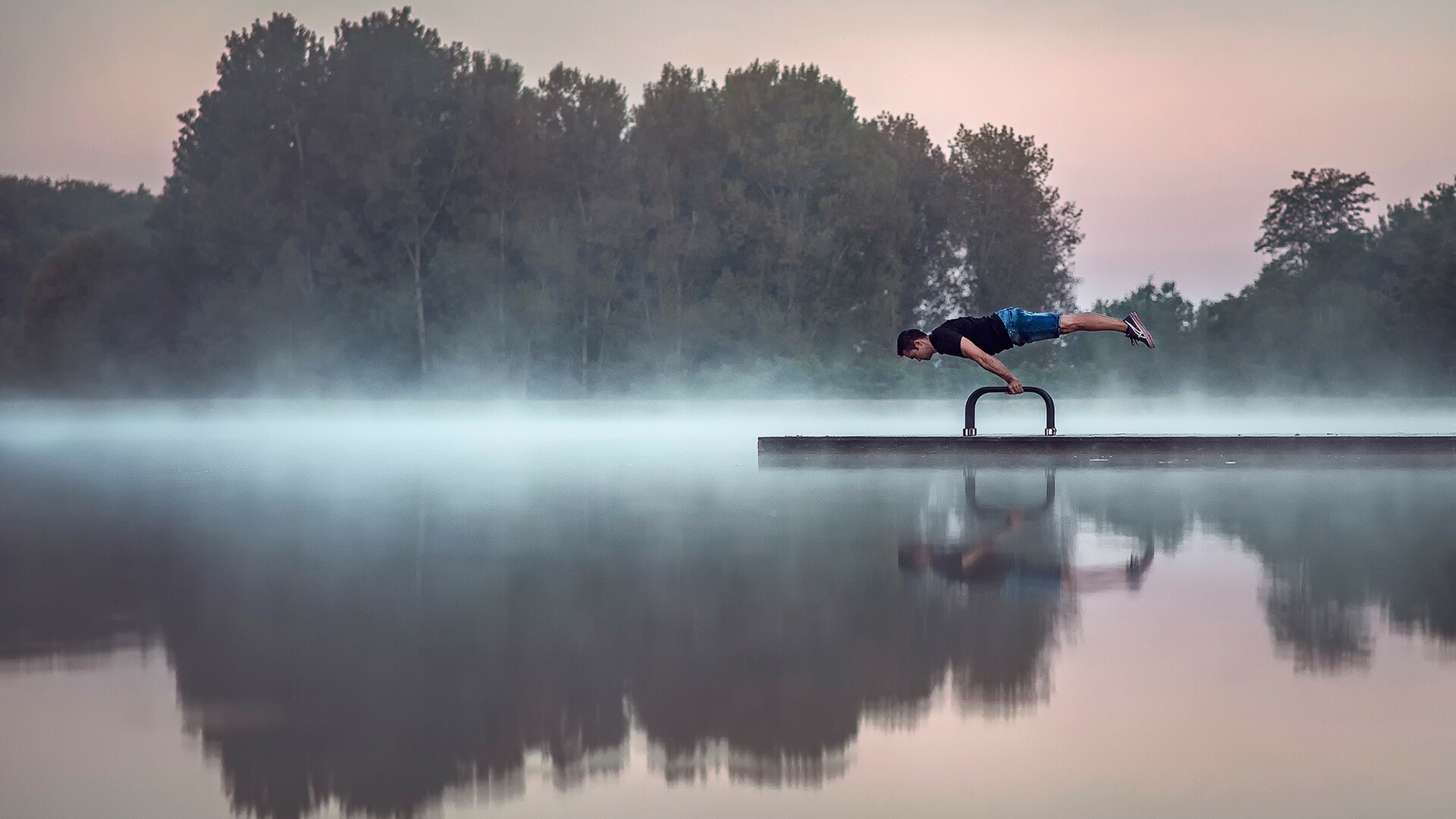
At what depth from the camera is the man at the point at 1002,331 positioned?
47.7 ft

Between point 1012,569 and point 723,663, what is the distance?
257 centimetres

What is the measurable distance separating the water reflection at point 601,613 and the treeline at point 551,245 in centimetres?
3215

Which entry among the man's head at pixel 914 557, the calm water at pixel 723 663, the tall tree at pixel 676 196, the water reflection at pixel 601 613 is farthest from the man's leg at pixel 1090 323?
the tall tree at pixel 676 196

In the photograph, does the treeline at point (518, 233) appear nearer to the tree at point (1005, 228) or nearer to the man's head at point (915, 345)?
the tree at point (1005, 228)

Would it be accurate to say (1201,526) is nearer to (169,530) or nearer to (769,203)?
(169,530)

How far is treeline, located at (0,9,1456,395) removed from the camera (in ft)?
142

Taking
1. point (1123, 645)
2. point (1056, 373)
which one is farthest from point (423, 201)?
point (1123, 645)

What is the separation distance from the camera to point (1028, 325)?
1507cm

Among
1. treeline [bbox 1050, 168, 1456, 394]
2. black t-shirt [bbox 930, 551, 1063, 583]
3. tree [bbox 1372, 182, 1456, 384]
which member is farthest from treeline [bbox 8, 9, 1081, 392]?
black t-shirt [bbox 930, 551, 1063, 583]

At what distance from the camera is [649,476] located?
45.9 feet

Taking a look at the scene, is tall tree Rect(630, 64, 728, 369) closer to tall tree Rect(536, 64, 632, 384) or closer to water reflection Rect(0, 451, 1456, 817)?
tall tree Rect(536, 64, 632, 384)

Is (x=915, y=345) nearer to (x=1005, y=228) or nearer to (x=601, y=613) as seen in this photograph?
(x=601, y=613)

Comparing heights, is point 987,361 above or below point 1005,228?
below

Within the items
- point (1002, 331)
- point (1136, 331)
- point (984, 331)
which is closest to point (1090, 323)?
point (1136, 331)
